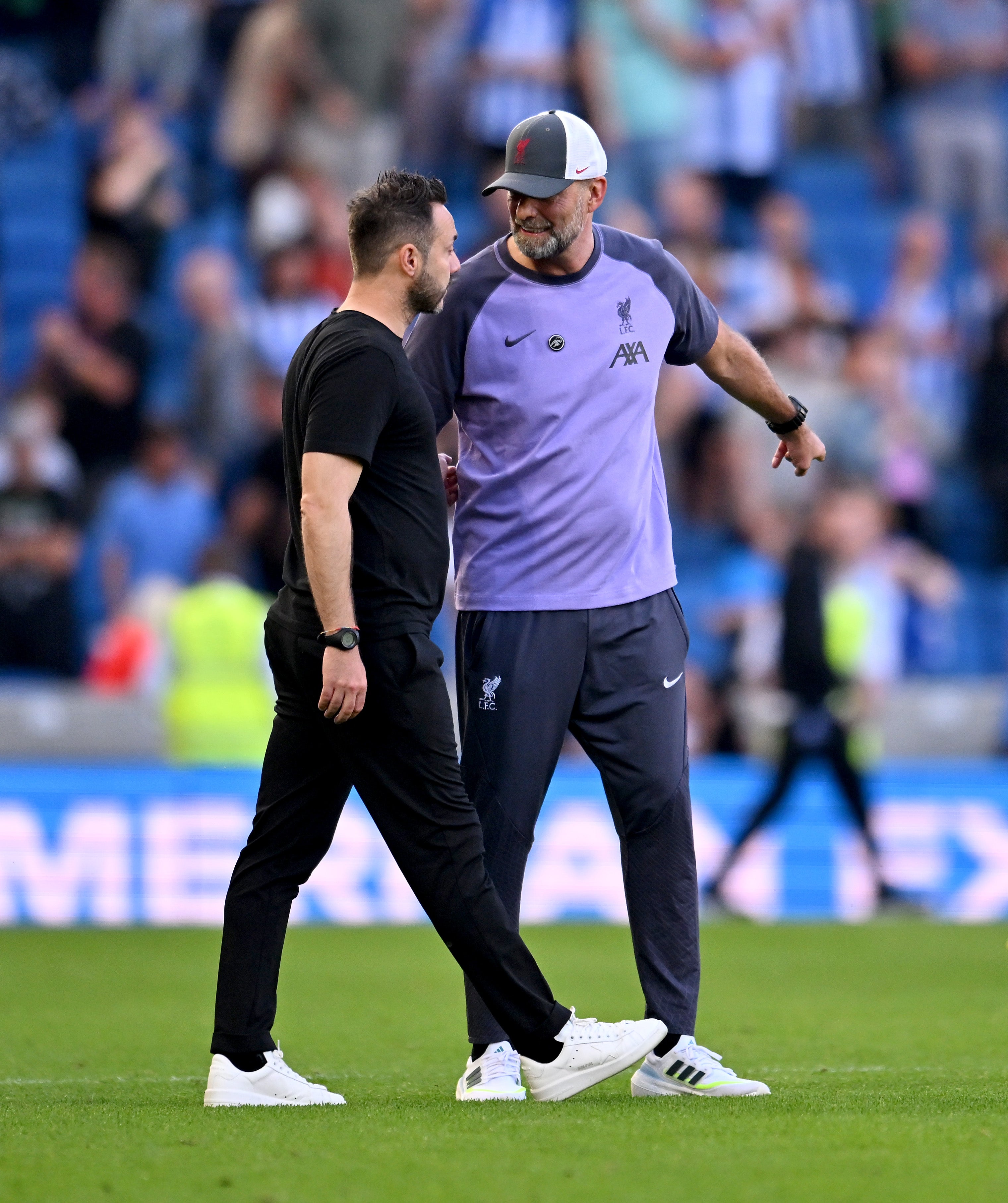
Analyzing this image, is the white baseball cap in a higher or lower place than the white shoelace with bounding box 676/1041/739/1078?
higher

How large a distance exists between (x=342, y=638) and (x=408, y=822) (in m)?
0.45

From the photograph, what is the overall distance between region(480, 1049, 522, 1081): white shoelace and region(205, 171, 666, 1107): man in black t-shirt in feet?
0.55

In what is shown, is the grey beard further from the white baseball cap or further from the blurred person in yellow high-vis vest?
the blurred person in yellow high-vis vest

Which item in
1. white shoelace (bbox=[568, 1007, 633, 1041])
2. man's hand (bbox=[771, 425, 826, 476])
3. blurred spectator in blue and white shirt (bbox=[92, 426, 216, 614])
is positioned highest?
man's hand (bbox=[771, 425, 826, 476])

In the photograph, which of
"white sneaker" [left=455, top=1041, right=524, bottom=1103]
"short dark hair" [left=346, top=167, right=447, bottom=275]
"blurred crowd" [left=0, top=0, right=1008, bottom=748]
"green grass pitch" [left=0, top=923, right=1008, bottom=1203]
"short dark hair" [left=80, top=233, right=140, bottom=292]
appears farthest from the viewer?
"short dark hair" [left=80, top=233, right=140, bottom=292]

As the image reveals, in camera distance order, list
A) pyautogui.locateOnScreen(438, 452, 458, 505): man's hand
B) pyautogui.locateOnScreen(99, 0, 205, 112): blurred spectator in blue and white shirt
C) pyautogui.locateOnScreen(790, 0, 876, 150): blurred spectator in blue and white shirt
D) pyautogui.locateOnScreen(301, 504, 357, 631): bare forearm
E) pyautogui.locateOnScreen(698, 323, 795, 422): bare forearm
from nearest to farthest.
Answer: pyautogui.locateOnScreen(301, 504, 357, 631): bare forearm, pyautogui.locateOnScreen(438, 452, 458, 505): man's hand, pyautogui.locateOnScreen(698, 323, 795, 422): bare forearm, pyautogui.locateOnScreen(99, 0, 205, 112): blurred spectator in blue and white shirt, pyautogui.locateOnScreen(790, 0, 876, 150): blurred spectator in blue and white shirt

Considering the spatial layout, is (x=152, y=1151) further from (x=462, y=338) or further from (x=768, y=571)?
(x=768, y=571)

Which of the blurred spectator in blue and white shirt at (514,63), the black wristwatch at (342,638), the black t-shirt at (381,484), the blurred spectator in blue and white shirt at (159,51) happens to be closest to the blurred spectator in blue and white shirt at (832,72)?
the blurred spectator in blue and white shirt at (514,63)

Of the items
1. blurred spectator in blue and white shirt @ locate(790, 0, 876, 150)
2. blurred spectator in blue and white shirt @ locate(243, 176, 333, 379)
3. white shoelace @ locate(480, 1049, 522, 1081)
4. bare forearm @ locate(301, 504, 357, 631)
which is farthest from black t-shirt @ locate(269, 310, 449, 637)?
blurred spectator in blue and white shirt @ locate(790, 0, 876, 150)

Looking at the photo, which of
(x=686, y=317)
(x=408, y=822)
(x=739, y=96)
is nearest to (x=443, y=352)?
(x=686, y=317)

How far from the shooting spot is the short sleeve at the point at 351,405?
4309mm

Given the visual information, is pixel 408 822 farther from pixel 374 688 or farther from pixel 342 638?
pixel 342 638

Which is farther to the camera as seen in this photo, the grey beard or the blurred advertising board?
the blurred advertising board

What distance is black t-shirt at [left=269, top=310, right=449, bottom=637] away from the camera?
4.38 metres
